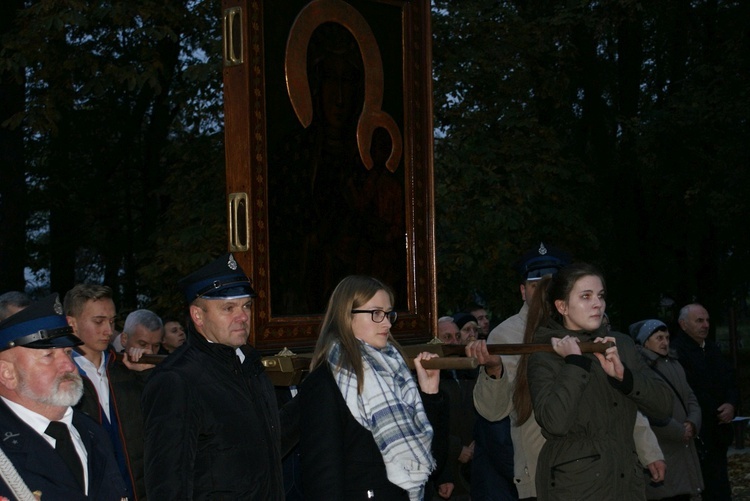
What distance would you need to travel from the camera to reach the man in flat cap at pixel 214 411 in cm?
428

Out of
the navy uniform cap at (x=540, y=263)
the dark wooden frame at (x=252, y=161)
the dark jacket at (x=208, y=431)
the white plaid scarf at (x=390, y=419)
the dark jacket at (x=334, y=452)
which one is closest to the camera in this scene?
the dark jacket at (x=208, y=431)

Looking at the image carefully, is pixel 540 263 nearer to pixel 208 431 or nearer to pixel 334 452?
pixel 334 452

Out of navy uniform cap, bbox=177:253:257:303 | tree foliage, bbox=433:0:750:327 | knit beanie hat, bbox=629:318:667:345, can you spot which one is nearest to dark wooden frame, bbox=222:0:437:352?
navy uniform cap, bbox=177:253:257:303

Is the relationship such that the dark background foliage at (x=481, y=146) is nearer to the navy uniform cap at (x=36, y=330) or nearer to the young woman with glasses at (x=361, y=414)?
the young woman with glasses at (x=361, y=414)

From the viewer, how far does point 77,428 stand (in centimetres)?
411

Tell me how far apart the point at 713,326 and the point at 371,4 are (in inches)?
654

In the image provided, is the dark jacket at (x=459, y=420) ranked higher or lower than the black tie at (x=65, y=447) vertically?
lower

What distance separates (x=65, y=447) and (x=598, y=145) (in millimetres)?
18235

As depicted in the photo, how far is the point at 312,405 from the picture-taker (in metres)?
4.55

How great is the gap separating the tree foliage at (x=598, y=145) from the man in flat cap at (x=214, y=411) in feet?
31.8

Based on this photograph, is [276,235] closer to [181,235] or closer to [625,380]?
[625,380]

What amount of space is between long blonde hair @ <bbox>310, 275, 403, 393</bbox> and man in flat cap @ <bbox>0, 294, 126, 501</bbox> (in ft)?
3.44

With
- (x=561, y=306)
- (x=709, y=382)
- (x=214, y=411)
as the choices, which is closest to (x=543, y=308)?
(x=561, y=306)

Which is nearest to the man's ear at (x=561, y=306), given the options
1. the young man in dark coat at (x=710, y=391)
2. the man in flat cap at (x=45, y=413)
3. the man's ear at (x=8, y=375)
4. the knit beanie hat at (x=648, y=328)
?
the man in flat cap at (x=45, y=413)
